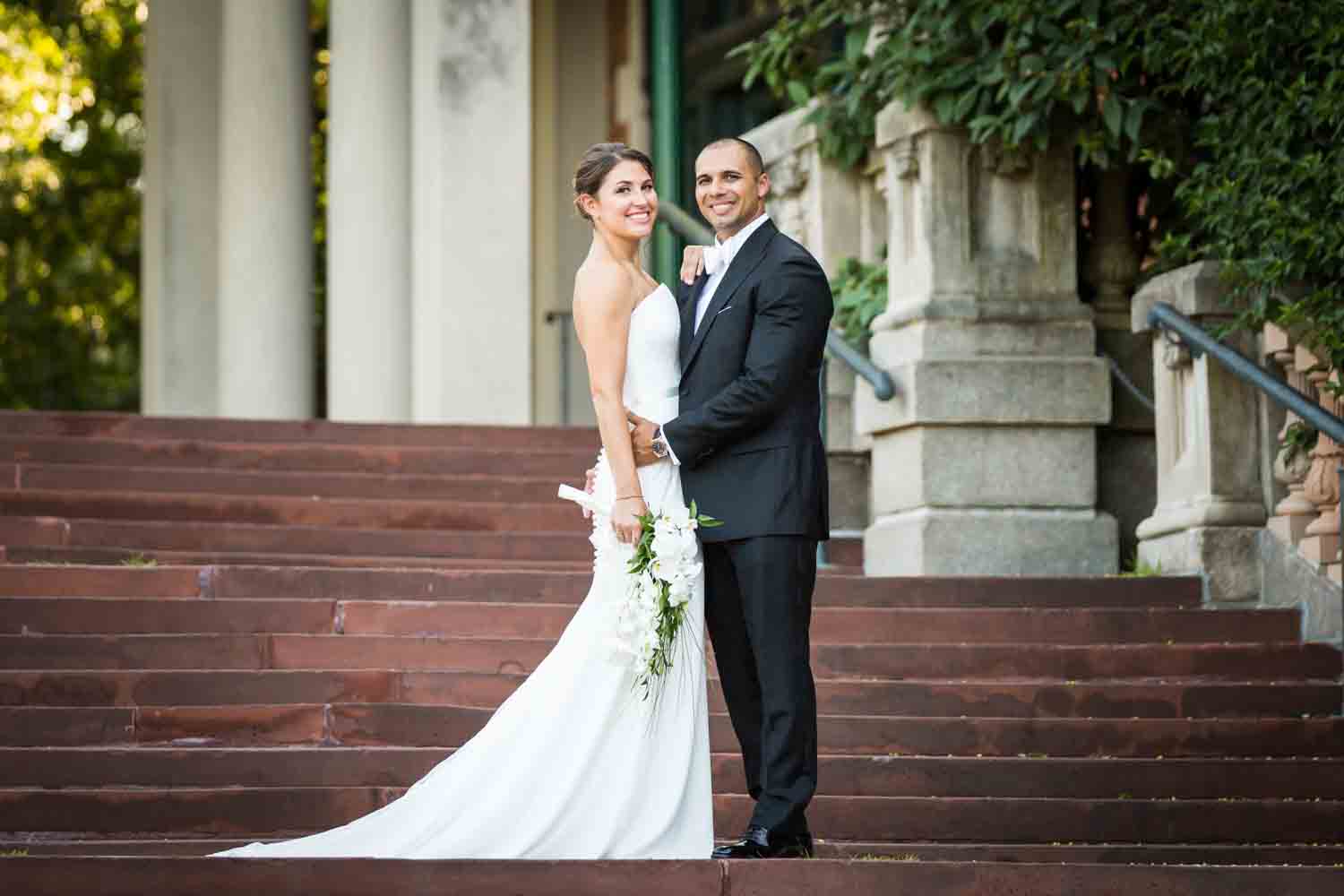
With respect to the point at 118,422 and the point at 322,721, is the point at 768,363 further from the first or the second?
the point at 118,422

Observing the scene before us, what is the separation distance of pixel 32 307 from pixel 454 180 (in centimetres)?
1033

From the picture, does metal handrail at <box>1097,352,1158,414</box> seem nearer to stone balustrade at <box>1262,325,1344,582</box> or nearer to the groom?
stone balustrade at <box>1262,325,1344,582</box>

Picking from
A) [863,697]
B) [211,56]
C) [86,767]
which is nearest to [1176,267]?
[863,697]

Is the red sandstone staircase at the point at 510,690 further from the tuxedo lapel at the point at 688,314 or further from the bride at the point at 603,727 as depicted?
the tuxedo lapel at the point at 688,314

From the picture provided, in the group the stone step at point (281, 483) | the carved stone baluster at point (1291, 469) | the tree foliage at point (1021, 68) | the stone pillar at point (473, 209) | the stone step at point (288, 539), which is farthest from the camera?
the stone pillar at point (473, 209)

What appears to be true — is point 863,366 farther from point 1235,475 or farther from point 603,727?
point 603,727

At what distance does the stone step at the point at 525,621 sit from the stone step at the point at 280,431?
2.89m

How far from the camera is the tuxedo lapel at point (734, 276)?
18.2 feet

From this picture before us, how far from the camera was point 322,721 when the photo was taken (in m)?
7.09

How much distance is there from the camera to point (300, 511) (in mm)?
9820

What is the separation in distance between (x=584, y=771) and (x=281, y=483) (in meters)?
5.10

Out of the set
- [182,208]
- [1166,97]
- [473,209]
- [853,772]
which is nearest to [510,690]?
[853,772]

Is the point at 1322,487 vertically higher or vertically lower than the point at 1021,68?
lower

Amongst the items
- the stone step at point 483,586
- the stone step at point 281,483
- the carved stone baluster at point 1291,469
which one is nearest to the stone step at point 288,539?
the stone step at point 281,483
